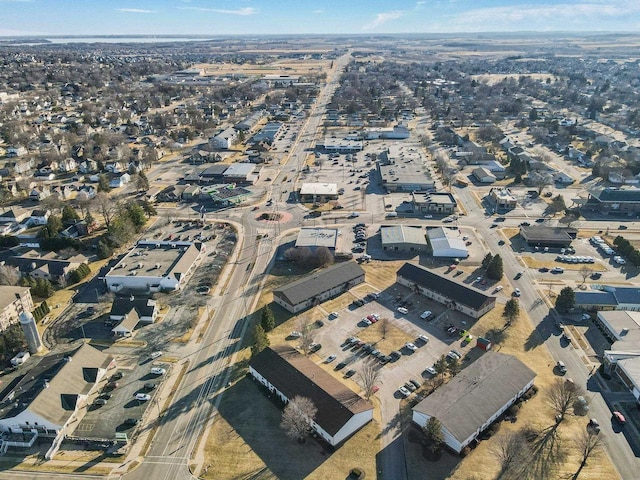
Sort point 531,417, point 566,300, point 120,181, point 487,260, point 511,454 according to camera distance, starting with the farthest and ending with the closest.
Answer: point 120,181 < point 487,260 < point 566,300 < point 531,417 < point 511,454

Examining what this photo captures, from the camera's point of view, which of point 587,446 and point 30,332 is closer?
point 587,446

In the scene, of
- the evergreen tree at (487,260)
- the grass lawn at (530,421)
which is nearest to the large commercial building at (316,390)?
the grass lawn at (530,421)

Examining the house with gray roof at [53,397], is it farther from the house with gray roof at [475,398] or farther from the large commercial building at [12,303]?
the house with gray roof at [475,398]

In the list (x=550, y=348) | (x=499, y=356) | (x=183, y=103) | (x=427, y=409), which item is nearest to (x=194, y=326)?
(x=427, y=409)

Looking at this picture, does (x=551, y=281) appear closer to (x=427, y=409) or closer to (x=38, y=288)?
(x=427, y=409)

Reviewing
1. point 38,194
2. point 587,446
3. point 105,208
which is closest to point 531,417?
point 587,446

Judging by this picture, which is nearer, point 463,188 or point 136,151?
point 463,188

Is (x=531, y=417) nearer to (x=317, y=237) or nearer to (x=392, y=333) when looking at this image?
(x=392, y=333)
